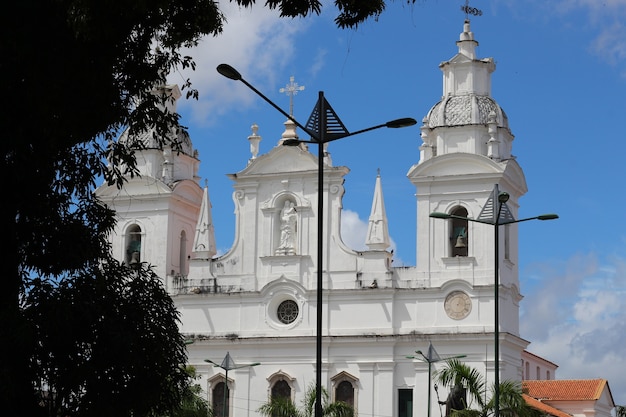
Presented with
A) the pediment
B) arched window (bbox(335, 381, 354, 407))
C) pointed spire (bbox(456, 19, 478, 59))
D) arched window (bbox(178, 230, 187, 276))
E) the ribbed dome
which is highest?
pointed spire (bbox(456, 19, 478, 59))

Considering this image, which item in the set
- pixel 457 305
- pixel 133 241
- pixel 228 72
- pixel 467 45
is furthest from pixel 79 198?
pixel 133 241

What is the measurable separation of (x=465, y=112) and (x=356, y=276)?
817 cm

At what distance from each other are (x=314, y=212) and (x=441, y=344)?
308 inches

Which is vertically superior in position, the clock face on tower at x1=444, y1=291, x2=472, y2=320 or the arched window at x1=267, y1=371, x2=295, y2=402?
the clock face on tower at x1=444, y1=291, x2=472, y2=320

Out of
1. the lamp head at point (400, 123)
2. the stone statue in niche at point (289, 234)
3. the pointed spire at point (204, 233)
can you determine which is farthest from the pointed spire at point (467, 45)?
the lamp head at point (400, 123)

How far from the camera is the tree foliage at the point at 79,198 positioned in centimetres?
1956

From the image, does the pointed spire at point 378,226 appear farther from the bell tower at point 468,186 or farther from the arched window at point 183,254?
the arched window at point 183,254

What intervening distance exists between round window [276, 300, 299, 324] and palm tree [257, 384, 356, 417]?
3.68m

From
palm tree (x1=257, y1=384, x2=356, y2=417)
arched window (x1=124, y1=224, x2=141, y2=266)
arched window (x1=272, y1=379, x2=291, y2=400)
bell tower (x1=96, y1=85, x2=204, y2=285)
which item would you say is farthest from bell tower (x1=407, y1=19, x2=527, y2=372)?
arched window (x1=124, y1=224, x2=141, y2=266)

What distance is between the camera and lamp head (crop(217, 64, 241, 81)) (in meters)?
22.6

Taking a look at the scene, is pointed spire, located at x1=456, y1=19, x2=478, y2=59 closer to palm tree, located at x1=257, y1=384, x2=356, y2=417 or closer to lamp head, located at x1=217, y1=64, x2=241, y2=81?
palm tree, located at x1=257, y1=384, x2=356, y2=417

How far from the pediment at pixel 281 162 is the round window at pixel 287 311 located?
18.4 feet

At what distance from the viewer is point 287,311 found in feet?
183

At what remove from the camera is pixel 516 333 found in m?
54.5
